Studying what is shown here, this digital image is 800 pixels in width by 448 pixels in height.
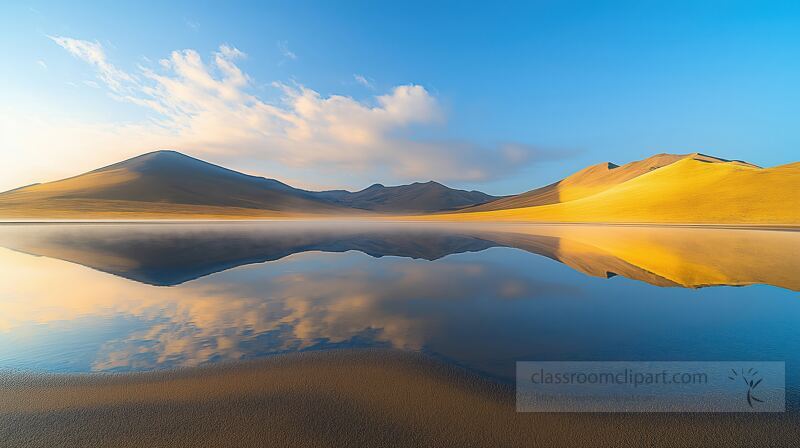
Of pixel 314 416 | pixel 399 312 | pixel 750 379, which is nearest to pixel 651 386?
pixel 750 379

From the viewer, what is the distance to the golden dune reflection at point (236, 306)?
7895 millimetres

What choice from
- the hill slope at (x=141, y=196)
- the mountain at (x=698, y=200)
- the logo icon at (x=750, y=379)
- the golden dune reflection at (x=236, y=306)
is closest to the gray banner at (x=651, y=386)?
the logo icon at (x=750, y=379)

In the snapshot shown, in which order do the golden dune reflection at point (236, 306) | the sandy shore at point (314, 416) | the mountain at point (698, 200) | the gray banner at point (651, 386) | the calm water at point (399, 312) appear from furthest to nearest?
the mountain at point (698, 200) → the golden dune reflection at point (236, 306) → the calm water at point (399, 312) → the gray banner at point (651, 386) → the sandy shore at point (314, 416)

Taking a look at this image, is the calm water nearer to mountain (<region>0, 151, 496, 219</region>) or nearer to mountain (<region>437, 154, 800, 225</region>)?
mountain (<region>437, 154, 800, 225</region>)

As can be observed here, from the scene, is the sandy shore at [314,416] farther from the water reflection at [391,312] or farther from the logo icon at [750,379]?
the water reflection at [391,312]

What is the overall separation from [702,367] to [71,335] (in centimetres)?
1476

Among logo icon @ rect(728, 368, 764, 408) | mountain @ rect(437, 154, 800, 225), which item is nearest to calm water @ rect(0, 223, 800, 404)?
logo icon @ rect(728, 368, 764, 408)

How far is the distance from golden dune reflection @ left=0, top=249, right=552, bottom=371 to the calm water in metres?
0.06

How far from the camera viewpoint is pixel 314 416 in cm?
494

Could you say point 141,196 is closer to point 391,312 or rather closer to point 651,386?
point 391,312

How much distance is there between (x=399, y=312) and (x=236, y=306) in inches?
219

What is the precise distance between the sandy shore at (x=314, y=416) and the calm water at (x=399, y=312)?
3.02 feet

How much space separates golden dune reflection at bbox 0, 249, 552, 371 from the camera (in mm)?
7895

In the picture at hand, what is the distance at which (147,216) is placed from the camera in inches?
4311
